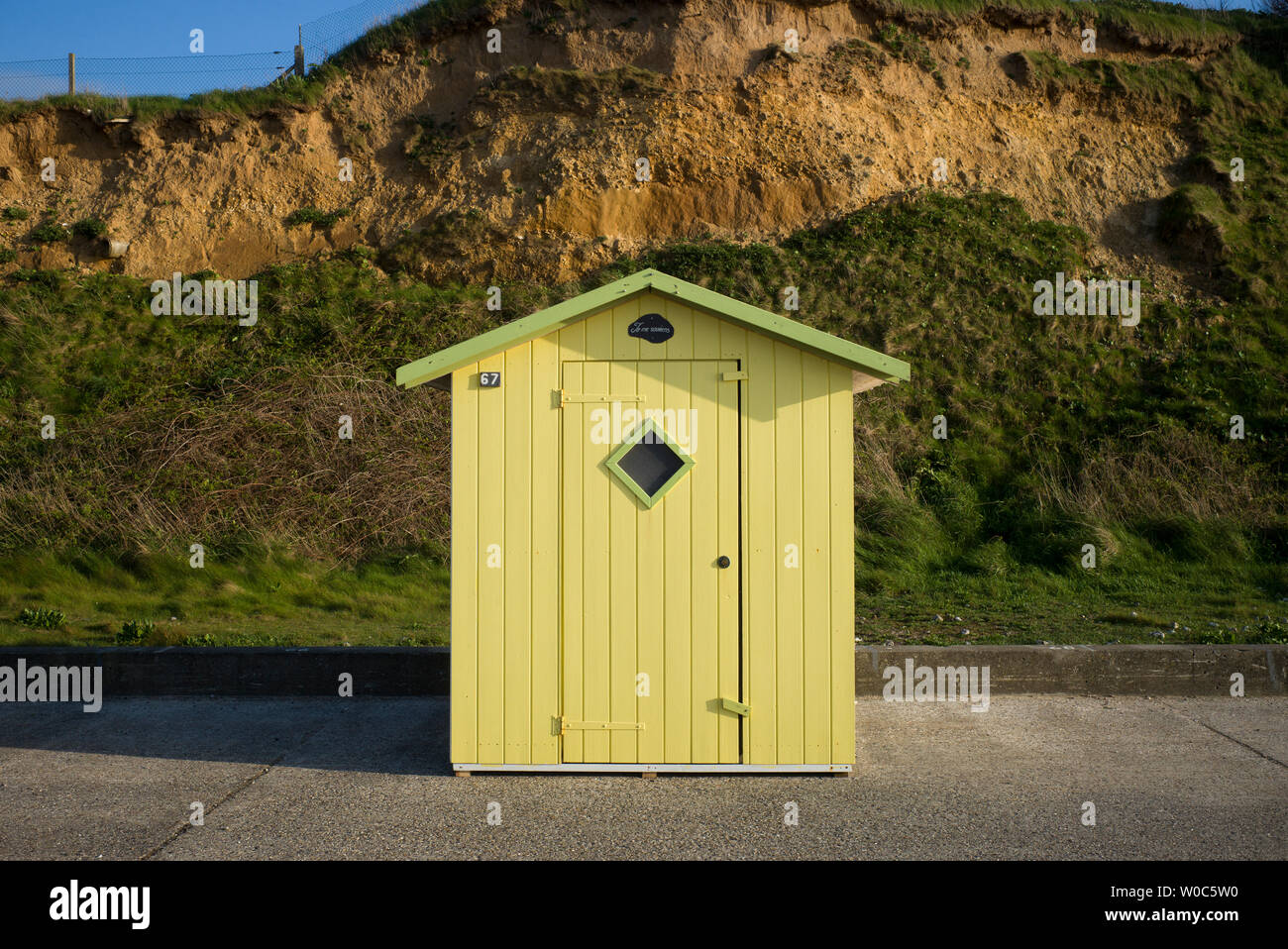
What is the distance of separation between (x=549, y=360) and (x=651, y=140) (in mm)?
15712

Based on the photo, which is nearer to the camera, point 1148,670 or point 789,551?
point 789,551

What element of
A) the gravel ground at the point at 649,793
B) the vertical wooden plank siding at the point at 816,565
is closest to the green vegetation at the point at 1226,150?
the gravel ground at the point at 649,793

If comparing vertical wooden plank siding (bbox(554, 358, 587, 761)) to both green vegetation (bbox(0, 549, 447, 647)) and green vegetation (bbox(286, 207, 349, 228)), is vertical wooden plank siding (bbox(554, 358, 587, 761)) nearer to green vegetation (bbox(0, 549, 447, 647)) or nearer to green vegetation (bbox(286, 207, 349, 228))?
green vegetation (bbox(0, 549, 447, 647))

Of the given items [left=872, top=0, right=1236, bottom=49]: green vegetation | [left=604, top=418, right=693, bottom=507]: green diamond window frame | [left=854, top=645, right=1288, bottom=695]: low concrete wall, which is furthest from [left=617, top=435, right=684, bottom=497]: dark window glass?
[left=872, top=0, right=1236, bottom=49]: green vegetation

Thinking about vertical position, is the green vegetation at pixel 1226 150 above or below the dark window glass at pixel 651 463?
above

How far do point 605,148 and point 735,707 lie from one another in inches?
666

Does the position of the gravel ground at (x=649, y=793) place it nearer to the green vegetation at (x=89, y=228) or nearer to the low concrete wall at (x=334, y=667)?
A: the low concrete wall at (x=334, y=667)

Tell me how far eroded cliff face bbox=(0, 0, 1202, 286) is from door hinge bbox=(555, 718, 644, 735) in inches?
572

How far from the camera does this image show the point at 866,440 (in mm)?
15734

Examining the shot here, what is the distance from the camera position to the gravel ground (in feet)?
16.5

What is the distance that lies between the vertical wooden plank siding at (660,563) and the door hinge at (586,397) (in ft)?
0.12

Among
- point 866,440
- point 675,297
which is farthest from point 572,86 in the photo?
point 675,297

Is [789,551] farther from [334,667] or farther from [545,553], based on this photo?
[334,667]

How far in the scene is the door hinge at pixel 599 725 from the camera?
6.31 meters
